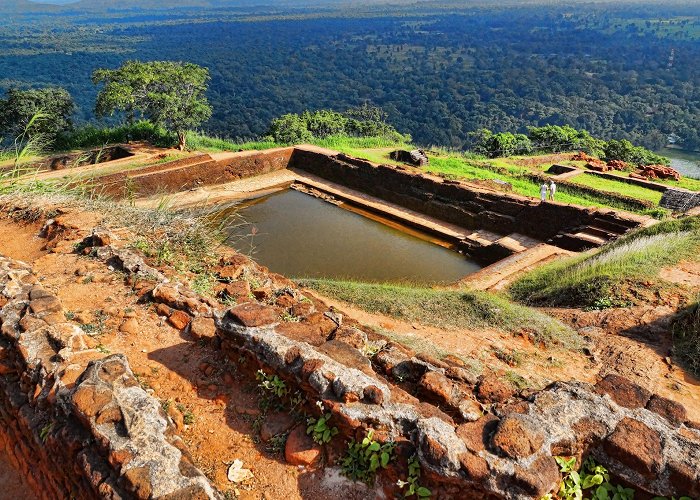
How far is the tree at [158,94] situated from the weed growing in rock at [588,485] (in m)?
16.8

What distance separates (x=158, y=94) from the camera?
1670 cm

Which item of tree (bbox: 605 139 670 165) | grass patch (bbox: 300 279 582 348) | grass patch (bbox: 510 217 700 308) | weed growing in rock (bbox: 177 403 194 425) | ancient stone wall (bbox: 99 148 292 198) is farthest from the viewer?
tree (bbox: 605 139 670 165)

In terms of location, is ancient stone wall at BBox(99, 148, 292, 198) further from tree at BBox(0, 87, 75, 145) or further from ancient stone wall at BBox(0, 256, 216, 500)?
ancient stone wall at BBox(0, 256, 216, 500)

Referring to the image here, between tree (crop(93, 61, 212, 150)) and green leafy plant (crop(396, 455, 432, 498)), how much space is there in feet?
54.1

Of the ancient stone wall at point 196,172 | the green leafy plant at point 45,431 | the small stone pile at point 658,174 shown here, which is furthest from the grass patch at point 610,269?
the ancient stone wall at point 196,172

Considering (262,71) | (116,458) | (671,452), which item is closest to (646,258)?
(671,452)

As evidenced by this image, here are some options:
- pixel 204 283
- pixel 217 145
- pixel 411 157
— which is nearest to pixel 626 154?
pixel 411 157

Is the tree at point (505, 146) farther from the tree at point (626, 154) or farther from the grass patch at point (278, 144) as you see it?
the grass patch at point (278, 144)

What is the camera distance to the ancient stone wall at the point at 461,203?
403 inches

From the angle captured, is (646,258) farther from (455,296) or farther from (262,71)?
(262,71)

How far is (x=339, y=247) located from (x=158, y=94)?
10515 mm

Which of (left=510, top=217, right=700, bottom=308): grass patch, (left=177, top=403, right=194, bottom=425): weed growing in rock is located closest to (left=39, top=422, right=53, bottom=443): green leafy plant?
(left=177, top=403, right=194, bottom=425): weed growing in rock

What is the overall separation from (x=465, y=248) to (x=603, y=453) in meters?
8.14

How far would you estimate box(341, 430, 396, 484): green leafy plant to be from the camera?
2578 mm
